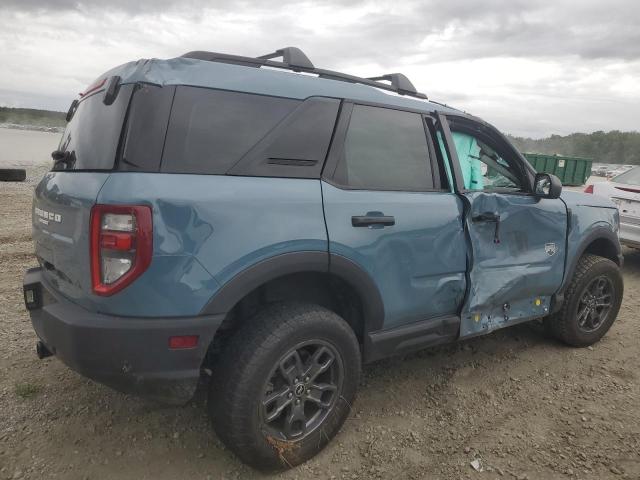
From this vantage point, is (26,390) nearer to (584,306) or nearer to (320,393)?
(320,393)

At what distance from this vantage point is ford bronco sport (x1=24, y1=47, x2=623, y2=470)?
1.91 metres

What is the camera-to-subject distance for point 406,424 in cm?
276

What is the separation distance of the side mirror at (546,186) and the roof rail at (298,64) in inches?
38.9

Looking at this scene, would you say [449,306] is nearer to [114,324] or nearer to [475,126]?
[475,126]

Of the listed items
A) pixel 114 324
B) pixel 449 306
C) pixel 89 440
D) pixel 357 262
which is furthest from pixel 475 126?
pixel 89 440

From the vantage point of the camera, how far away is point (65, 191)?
2.16m

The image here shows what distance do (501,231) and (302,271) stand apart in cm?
152

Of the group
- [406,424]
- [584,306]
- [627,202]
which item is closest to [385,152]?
[406,424]

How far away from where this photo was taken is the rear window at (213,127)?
2000 millimetres

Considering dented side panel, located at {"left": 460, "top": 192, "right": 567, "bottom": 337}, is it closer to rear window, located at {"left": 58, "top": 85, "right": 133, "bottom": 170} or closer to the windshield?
rear window, located at {"left": 58, "top": 85, "right": 133, "bottom": 170}

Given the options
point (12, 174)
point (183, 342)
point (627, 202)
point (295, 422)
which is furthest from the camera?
point (12, 174)

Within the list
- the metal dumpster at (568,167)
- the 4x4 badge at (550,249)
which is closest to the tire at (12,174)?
the 4x4 badge at (550,249)

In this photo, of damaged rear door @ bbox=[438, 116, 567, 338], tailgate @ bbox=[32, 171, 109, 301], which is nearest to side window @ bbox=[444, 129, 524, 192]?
damaged rear door @ bbox=[438, 116, 567, 338]

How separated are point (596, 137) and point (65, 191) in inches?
2902
